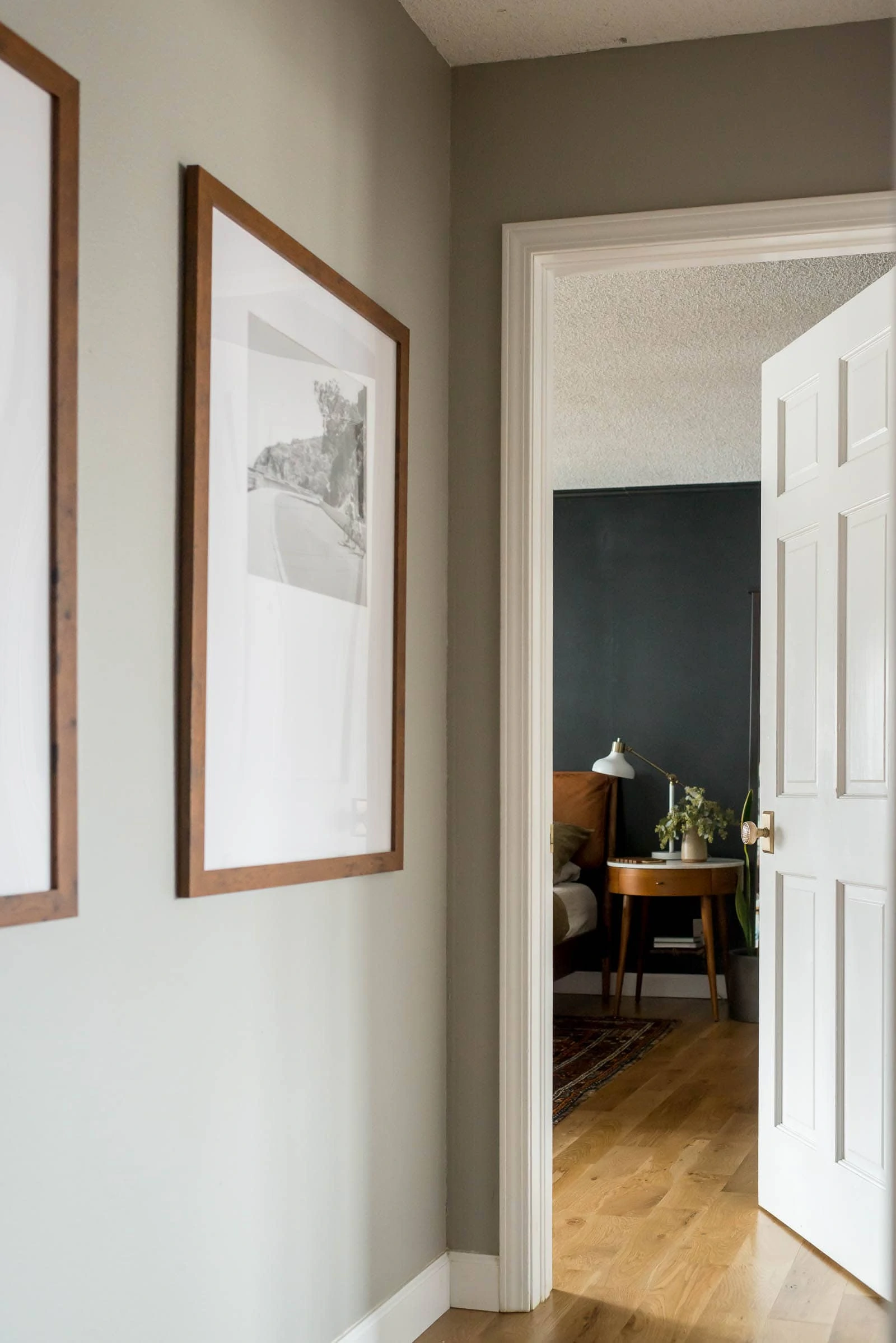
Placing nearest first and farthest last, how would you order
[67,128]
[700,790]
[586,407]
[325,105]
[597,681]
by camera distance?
[67,128], [325,105], [586,407], [700,790], [597,681]

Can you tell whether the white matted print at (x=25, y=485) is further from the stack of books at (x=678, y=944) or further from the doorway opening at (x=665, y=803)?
the stack of books at (x=678, y=944)

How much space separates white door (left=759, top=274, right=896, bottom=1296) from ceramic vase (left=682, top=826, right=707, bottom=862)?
3151 millimetres

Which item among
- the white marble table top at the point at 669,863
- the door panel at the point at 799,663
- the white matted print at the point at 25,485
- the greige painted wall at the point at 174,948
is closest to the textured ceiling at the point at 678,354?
the door panel at the point at 799,663

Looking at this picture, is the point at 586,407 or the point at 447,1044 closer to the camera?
the point at 447,1044

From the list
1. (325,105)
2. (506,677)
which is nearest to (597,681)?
(506,677)

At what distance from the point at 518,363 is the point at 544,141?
0.52 meters

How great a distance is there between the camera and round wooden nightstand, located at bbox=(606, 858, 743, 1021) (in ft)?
21.8

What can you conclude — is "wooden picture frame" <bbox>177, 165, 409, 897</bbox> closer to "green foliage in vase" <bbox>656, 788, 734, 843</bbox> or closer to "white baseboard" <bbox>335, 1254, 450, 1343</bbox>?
"white baseboard" <bbox>335, 1254, 450, 1343</bbox>

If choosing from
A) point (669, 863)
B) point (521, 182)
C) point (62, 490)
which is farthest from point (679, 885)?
point (62, 490)

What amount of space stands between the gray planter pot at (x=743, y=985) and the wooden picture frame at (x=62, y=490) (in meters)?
5.18

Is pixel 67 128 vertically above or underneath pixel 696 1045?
above

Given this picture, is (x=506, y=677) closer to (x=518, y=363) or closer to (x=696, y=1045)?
(x=518, y=363)

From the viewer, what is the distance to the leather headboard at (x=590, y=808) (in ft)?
24.0

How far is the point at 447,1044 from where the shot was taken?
3.02 meters
